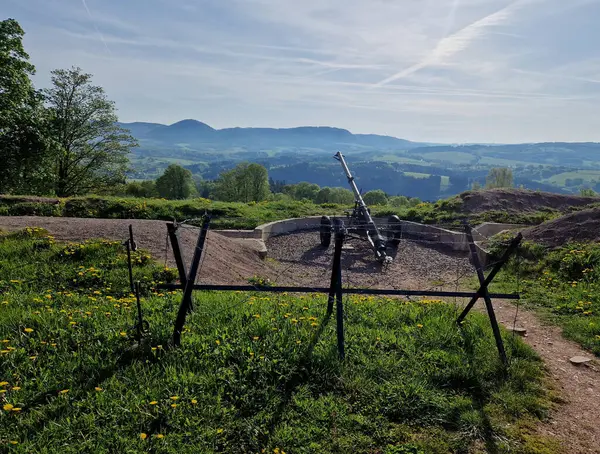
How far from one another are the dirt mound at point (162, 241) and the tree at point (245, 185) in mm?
47781

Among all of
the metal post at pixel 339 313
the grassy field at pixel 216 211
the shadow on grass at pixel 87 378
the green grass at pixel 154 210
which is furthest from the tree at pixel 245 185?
the shadow on grass at pixel 87 378

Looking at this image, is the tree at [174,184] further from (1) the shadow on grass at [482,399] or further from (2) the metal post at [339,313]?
(1) the shadow on grass at [482,399]

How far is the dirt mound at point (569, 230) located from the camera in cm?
1138

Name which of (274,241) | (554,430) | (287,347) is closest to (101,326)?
(287,347)

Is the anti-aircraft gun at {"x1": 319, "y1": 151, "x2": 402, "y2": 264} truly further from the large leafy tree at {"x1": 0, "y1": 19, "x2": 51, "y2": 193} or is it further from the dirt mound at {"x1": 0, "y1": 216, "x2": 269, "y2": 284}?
the large leafy tree at {"x1": 0, "y1": 19, "x2": 51, "y2": 193}

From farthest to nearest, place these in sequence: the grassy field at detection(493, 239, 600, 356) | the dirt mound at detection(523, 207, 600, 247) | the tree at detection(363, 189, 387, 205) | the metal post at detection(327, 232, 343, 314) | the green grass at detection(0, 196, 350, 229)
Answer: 1. the tree at detection(363, 189, 387, 205)
2. the green grass at detection(0, 196, 350, 229)
3. the dirt mound at detection(523, 207, 600, 247)
4. the grassy field at detection(493, 239, 600, 356)
5. the metal post at detection(327, 232, 343, 314)

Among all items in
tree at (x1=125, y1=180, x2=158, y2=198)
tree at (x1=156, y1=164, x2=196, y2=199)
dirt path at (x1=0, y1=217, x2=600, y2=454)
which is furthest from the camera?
tree at (x1=156, y1=164, x2=196, y2=199)

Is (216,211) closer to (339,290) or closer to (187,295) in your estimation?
(187,295)

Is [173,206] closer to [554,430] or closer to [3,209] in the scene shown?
[3,209]

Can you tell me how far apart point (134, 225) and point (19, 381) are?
23.1 feet

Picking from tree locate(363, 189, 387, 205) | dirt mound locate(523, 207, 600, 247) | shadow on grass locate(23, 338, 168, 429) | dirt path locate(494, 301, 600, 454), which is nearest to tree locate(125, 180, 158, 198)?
tree locate(363, 189, 387, 205)

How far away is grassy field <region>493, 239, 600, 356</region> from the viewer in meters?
6.52

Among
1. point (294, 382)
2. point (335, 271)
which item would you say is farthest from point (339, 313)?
point (294, 382)

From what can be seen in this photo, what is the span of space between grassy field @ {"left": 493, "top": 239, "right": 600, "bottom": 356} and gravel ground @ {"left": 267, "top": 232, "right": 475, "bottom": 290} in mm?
1661
